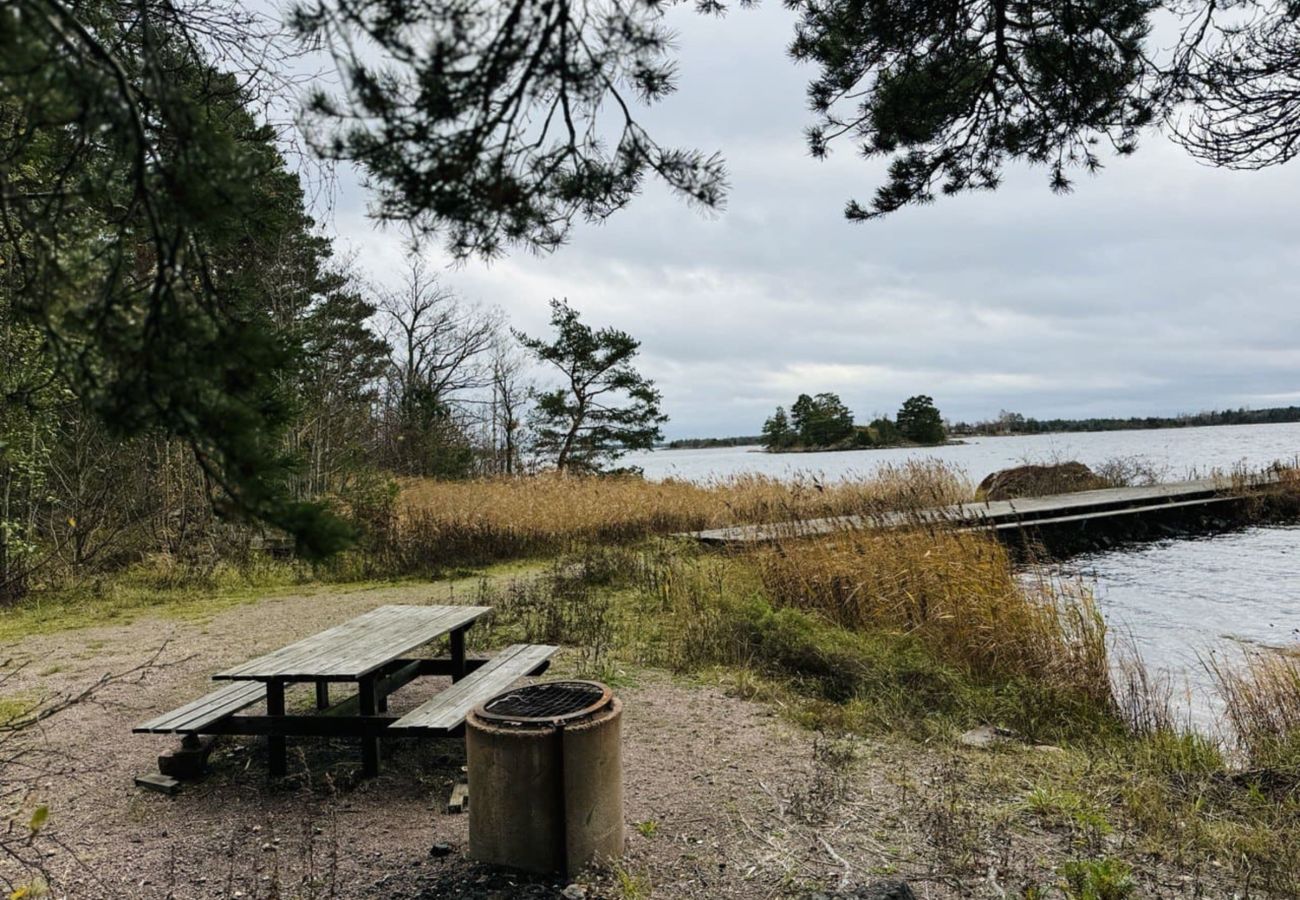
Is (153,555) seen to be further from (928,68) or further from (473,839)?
(928,68)

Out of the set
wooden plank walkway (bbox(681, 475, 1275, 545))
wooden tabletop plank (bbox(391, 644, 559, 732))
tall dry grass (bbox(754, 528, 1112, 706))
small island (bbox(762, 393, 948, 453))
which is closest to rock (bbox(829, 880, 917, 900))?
wooden tabletop plank (bbox(391, 644, 559, 732))

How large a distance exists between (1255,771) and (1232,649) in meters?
3.84

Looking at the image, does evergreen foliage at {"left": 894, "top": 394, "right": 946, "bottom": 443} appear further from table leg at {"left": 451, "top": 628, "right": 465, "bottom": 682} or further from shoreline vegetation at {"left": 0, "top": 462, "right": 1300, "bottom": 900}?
table leg at {"left": 451, "top": 628, "right": 465, "bottom": 682}

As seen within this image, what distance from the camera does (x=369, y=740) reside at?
354 centimetres

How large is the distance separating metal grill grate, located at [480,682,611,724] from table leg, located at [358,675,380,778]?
2.88ft

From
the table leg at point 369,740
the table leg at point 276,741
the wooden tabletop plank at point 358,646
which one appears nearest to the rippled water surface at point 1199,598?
the wooden tabletop plank at point 358,646

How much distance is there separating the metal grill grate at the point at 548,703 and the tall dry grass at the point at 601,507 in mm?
5888

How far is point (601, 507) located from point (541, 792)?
940 centimetres

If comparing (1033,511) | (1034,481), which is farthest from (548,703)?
(1034,481)

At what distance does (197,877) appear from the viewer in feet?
8.83

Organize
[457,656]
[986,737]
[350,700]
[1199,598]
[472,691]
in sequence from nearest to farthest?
[472,691]
[986,737]
[350,700]
[457,656]
[1199,598]

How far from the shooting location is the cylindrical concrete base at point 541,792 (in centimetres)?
252

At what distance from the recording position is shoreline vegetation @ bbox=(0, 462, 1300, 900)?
2.92 m

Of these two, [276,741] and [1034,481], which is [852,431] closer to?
[1034,481]
